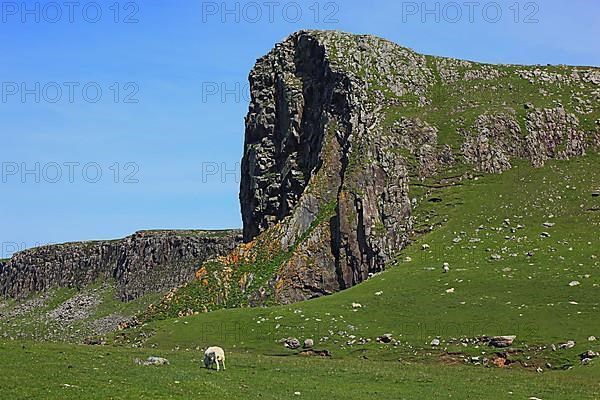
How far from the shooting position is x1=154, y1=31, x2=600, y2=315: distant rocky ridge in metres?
90.4

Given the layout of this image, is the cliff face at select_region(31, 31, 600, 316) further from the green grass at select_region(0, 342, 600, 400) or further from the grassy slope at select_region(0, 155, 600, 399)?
the green grass at select_region(0, 342, 600, 400)

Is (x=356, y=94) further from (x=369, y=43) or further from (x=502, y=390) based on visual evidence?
(x=502, y=390)

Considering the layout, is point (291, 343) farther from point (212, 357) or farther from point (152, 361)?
point (152, 361)

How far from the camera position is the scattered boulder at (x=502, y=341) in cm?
5566

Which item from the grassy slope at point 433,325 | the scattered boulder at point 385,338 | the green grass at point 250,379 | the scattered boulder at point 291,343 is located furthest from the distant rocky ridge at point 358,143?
the green grass at point 250,379

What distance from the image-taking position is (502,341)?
2201 inches

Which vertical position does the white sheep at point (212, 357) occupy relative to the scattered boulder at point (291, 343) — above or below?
above

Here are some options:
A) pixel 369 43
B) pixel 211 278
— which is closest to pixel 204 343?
pixel 211 278

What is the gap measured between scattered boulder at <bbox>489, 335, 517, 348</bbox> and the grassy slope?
24.3 inches

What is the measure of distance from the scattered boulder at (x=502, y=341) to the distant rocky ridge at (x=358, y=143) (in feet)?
95.5

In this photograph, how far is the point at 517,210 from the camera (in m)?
86.0

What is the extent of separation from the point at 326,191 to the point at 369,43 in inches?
1138

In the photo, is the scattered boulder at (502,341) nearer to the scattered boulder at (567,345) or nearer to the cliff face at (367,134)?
the scattered boulder at (567,345)

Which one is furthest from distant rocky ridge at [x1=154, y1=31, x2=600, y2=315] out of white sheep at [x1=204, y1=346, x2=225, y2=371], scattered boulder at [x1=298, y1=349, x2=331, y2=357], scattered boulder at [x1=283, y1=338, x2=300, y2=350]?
white sheep at [x1=204, y1=346, x2=225, y2=371]
